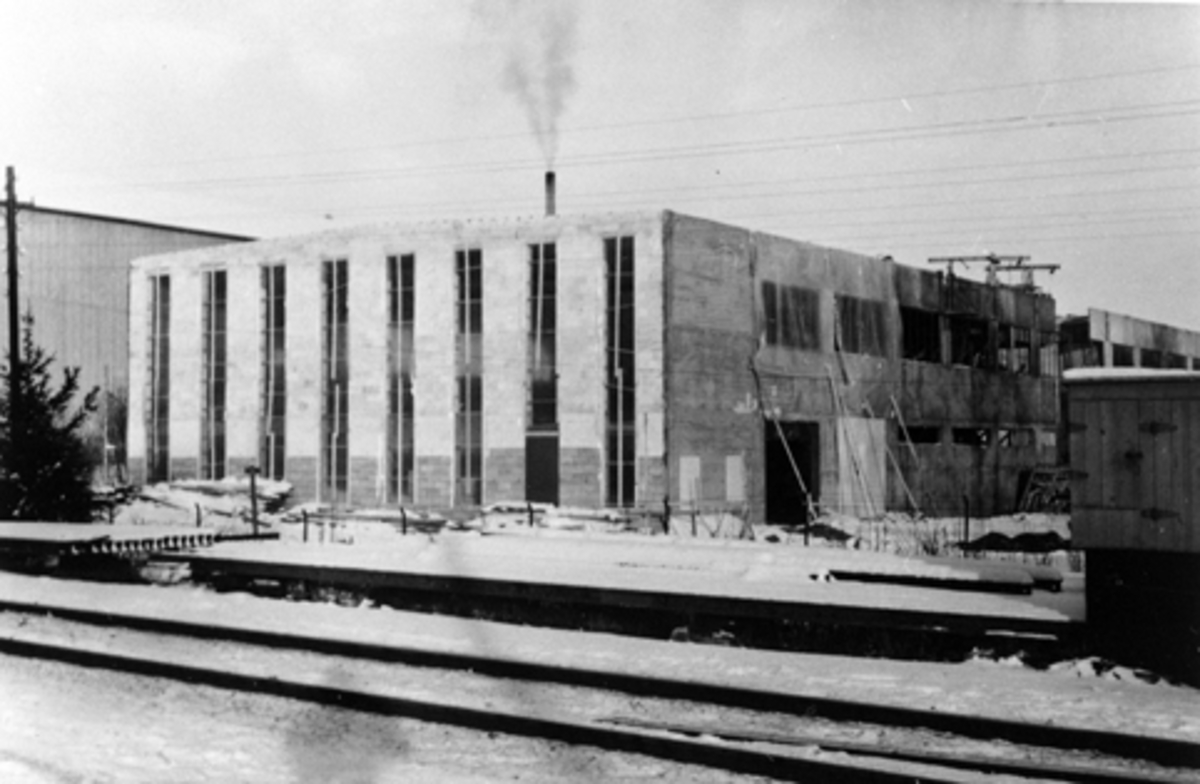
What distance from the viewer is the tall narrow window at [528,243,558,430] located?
3192 centimetres

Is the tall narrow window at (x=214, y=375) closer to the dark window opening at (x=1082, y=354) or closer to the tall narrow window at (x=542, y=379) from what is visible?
the tall narrow window at (x=542, y=379)

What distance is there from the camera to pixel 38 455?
80.9 feet

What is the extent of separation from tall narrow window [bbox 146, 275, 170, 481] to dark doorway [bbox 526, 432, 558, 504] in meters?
16.3

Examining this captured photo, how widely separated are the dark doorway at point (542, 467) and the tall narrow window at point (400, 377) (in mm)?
4529

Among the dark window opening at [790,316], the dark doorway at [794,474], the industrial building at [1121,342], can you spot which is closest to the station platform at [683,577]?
the dark window opening at [790,316]

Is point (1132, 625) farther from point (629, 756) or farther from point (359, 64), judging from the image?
point (359, 64)

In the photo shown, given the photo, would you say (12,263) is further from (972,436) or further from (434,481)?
→ (972,436)

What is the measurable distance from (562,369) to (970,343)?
20940mm

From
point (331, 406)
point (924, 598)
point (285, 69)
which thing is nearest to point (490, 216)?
point (331, 406)

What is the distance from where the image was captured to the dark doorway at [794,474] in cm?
3475

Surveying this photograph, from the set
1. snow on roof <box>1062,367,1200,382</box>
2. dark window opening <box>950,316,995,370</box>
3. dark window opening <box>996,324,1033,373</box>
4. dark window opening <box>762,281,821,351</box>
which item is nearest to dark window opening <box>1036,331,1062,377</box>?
dark window opening <box>996,324,1033,373</box>

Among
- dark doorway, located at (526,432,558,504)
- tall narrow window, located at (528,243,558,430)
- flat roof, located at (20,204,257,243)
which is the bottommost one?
dark doorway, located at (526,432,558,504)

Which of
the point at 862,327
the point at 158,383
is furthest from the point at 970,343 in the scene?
the point at 158,383

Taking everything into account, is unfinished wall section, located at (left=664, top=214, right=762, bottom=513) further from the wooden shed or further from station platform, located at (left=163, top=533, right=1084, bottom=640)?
the wooden shed
